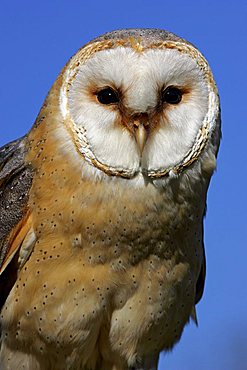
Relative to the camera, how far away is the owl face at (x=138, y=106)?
4.98m

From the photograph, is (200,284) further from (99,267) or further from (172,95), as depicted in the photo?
(172,95)

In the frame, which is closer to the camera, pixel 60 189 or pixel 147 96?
pixel 147 96

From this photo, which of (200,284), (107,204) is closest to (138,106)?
(107,204)

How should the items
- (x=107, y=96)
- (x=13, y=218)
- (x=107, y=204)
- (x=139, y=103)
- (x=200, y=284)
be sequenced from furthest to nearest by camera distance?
1. (x=200, y=284)
2. (x=13, y=218)
3. (x=107, y=204)
4. (x=107, y=96)
5. (x=139, y=103)

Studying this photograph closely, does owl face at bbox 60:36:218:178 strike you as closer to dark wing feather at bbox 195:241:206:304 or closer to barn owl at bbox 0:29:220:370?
barn owl at bbox 0:29:220:370

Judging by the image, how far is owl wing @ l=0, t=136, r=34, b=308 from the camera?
17.8 feet

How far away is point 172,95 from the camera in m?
5.15

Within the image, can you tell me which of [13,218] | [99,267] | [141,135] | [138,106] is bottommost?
[99,267]

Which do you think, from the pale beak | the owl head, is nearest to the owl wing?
the owl head

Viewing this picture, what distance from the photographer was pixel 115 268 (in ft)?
17.3

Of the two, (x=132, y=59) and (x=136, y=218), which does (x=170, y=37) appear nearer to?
(x=132, y=59)

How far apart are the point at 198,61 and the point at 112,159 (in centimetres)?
75

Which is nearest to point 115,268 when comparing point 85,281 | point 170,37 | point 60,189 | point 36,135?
point 85,281

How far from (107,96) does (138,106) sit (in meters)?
0.25
